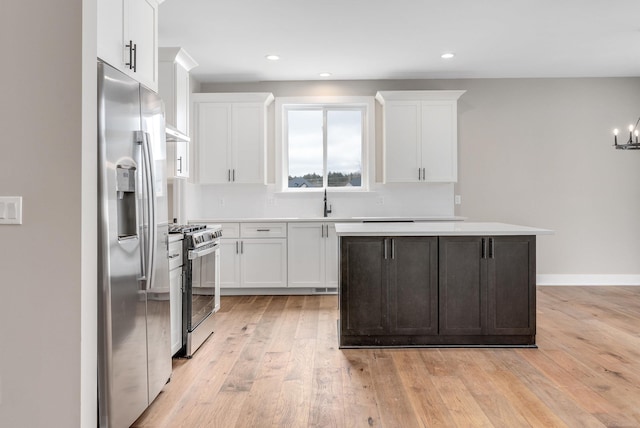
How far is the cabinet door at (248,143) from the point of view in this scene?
220 inches

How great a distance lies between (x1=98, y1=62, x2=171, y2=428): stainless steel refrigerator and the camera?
194 centimetres

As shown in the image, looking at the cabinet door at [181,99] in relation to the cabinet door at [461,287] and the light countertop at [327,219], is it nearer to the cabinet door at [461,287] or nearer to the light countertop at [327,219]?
the light countertop at [327,219]

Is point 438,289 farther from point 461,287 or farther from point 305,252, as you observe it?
point 305,252

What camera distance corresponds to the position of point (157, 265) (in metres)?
2.47

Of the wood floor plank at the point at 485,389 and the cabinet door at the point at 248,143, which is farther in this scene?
the cabinet door at the point at 248,143

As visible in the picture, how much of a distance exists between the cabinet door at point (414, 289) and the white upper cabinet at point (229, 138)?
2.66m

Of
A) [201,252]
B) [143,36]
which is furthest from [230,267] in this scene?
[143,36]

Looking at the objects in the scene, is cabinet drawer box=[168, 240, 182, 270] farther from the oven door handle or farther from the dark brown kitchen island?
the dark brown kitchen island

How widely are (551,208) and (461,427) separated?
14.8 ft

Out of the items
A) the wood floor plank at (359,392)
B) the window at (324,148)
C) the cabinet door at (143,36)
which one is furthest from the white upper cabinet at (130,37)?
the window at (324,148)

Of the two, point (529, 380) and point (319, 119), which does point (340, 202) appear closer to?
point (319, 119)

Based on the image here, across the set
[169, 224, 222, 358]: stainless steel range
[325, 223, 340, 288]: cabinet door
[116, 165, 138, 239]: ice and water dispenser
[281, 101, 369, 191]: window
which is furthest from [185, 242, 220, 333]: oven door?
[281, 101, 369, 191]: window

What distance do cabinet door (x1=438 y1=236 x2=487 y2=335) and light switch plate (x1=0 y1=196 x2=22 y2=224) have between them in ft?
8.72

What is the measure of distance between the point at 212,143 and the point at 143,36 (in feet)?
9.46
